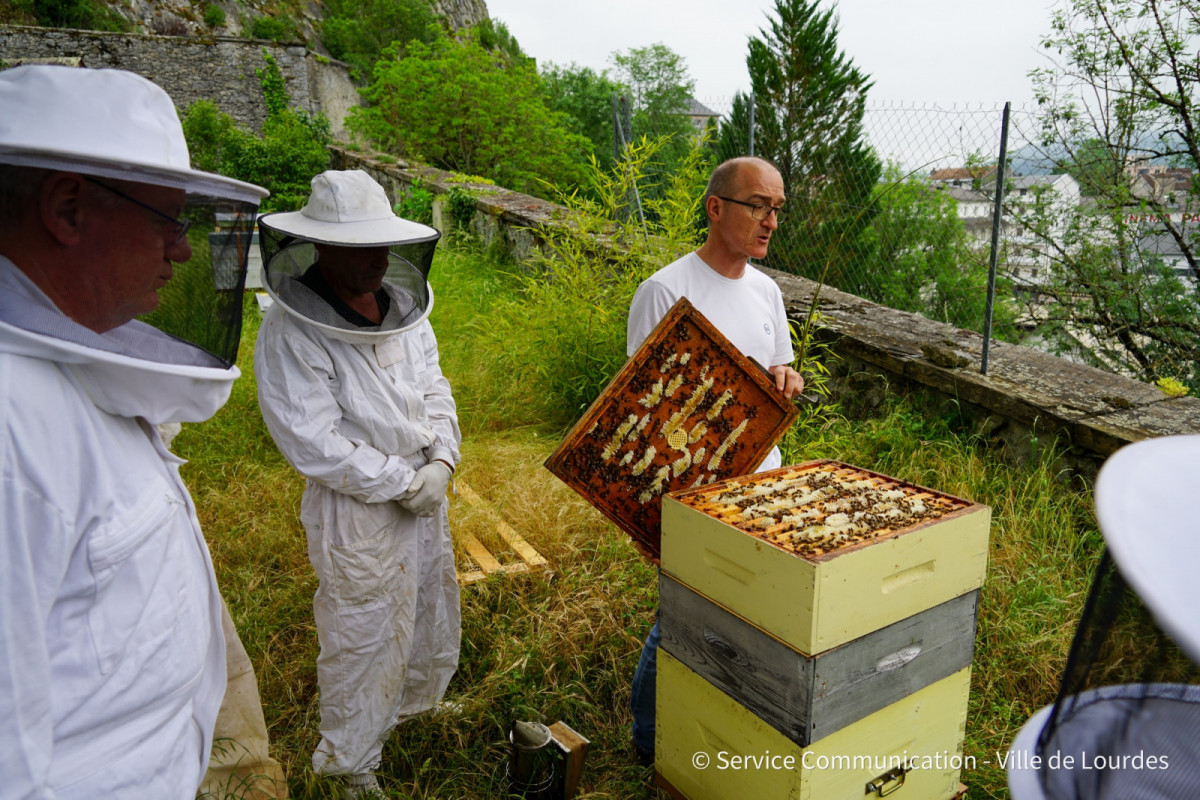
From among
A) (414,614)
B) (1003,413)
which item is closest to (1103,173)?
(1003,413)

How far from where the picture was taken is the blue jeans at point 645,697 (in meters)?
2.20

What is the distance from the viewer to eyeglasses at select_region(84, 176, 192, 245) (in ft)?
2.98

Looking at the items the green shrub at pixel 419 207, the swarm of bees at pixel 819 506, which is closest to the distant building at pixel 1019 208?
the swarm of bees at pixel 819 506

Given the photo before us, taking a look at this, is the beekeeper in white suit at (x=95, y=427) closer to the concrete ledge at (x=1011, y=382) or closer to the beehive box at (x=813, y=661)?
the beehive box at (x=813, y=661)

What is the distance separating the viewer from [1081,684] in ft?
2.53

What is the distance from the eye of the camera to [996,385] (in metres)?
3.58

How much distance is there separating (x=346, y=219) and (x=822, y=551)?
4.92 ft

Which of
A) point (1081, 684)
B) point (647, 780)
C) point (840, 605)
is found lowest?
point (647, 780)

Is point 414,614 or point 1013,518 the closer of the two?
point 414,614

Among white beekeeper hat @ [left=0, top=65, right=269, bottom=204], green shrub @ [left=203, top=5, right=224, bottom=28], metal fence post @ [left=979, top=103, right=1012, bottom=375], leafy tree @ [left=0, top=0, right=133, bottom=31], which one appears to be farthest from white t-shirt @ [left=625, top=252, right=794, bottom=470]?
green shrub @ [left=203, top=5, right=224, bottom=28]

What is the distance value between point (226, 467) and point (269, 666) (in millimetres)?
1890

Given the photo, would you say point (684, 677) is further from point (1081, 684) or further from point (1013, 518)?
point (1013, 518)

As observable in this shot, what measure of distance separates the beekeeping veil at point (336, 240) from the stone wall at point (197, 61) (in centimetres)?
1884

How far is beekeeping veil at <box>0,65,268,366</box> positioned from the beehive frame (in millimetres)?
911
